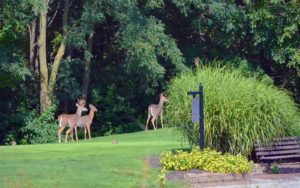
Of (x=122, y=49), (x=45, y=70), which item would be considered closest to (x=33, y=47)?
(x=45, y=70)

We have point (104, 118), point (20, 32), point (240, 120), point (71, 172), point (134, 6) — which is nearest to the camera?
point (71, 172)

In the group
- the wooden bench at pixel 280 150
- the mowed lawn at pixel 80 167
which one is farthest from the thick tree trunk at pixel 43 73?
the wooden bench at pixel 280 150

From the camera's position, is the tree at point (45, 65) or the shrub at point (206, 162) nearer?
the shrub at point (206, 162)

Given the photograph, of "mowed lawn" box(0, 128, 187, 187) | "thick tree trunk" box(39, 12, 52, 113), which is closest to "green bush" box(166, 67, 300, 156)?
"mowed lawn" box(0, 128, 187, 187)

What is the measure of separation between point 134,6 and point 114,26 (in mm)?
4504

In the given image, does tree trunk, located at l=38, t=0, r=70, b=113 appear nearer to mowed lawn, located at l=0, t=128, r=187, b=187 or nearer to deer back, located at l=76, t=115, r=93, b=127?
deer back, located at l=76, t=115, r=93, b=127

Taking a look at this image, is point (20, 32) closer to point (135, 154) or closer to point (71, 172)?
point (135, 154)

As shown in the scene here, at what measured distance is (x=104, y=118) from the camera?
36531 mm

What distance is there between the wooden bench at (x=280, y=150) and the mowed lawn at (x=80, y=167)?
2.58m

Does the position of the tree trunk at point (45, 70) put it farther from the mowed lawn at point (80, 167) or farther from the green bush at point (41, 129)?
the mowed lawn at point (80, 167)

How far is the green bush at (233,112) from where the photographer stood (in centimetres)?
1568

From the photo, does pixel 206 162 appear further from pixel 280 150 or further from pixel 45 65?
pixel 45 65

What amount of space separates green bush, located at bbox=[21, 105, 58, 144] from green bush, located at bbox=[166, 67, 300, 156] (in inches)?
614

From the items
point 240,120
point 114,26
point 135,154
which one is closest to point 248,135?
point 240,120
